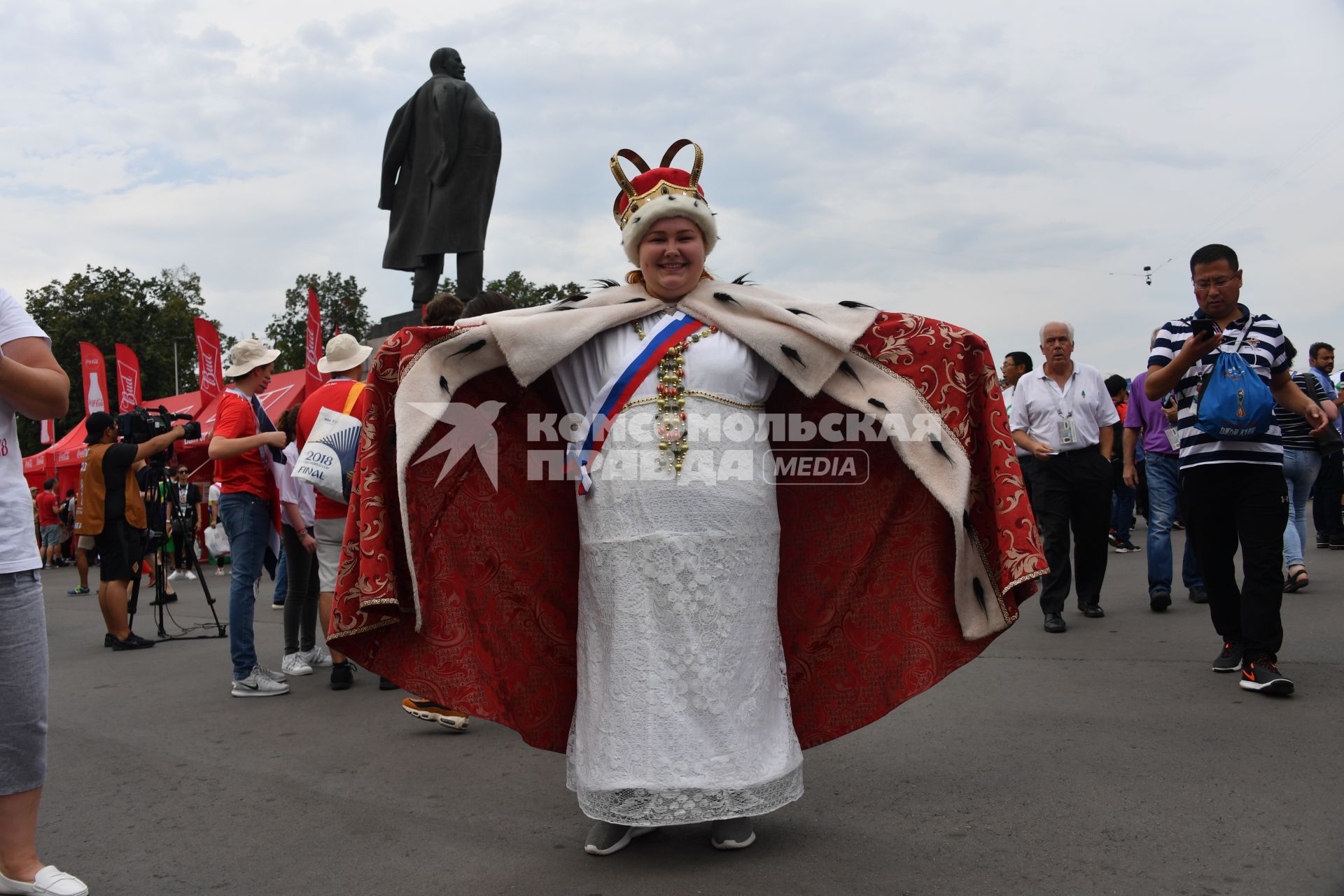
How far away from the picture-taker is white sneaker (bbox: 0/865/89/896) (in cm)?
304

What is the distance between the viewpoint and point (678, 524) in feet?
10.7

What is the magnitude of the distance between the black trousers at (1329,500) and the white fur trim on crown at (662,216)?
984 cm

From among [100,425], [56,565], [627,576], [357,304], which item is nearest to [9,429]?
[627,576]

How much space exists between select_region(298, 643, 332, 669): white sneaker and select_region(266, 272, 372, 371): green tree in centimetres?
5241

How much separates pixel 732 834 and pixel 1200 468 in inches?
125

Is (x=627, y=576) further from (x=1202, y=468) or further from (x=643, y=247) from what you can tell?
(x=1202, y=468)

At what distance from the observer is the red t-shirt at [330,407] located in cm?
580

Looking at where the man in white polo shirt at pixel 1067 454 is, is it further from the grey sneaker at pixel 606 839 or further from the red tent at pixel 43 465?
the red tent at pixel 43 465

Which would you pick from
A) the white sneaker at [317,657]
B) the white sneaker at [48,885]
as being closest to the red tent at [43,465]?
the white sneaker at [317,657]

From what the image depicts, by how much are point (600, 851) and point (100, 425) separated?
24.0ft

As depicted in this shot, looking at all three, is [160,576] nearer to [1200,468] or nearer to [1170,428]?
[1200,468]

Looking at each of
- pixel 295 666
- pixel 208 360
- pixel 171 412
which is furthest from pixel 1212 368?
pixel 208 360

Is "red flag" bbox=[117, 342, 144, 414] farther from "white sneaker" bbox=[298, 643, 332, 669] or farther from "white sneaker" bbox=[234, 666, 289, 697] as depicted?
"white sneaker" bbox=[234, 666, 289, 697]

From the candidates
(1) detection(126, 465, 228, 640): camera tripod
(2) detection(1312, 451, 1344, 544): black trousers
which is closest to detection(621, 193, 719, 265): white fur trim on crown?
(1) detection(126, 465, 228, 640): camera tripod
